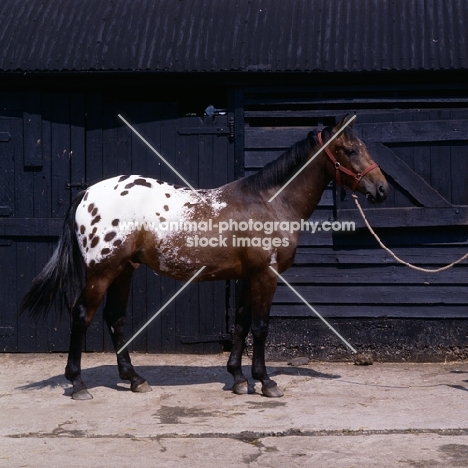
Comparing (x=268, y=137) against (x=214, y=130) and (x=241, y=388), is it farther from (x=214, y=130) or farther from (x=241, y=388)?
(x=241, y=388)

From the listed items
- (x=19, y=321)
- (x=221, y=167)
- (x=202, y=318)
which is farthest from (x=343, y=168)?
(x=19, y=321)

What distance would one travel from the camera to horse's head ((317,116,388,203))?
670 centimetres

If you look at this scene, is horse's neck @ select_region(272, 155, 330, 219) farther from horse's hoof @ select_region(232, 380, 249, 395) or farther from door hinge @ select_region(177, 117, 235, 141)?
door hinge @ select_region(177, 117, 235, 141)

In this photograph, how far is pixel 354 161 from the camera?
6.72 m

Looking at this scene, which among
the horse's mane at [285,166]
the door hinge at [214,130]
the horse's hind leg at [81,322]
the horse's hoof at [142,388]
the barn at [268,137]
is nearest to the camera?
the horse's hind leg at [81,322]

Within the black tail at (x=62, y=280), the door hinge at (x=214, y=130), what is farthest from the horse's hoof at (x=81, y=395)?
the door hinge at (x=214, y=130)

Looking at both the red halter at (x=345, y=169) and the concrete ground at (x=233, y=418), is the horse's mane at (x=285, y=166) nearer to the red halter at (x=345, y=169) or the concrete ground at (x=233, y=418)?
the red halter at (x=345, y=169)

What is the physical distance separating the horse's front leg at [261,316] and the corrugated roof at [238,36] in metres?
2.45

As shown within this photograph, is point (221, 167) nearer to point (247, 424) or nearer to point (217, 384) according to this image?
point (217, 384)

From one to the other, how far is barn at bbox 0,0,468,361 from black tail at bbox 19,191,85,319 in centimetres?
169

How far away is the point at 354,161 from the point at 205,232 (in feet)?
4.41

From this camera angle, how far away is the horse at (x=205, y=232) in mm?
6660

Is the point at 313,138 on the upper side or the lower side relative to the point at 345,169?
upper

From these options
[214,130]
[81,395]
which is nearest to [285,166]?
[214,130]
